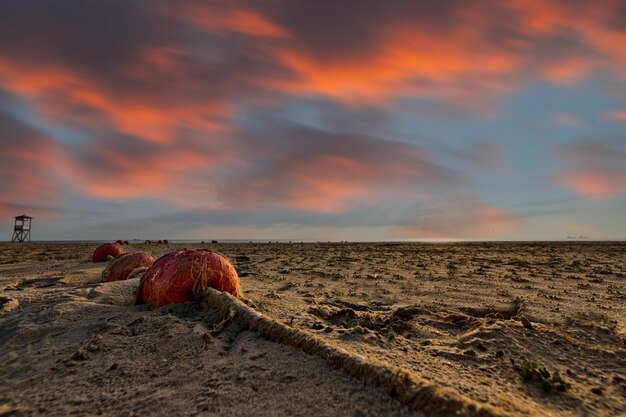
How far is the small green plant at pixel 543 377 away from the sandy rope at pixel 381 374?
117 cm

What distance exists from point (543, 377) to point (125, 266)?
8640mm

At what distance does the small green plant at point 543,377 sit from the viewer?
282cm

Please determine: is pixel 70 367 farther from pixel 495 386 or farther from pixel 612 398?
pixel 612 398

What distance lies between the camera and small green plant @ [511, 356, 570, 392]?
282cm

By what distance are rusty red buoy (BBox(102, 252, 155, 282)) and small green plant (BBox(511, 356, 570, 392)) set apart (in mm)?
8055

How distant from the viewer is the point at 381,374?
98.5 inches

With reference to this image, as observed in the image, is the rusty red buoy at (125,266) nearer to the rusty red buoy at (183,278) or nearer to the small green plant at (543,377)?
the rusty red buoy at (183,278)

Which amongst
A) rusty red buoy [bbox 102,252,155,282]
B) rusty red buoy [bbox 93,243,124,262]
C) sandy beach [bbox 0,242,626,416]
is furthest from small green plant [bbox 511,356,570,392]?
rusty red buoy [bbox 93,243,124,262]

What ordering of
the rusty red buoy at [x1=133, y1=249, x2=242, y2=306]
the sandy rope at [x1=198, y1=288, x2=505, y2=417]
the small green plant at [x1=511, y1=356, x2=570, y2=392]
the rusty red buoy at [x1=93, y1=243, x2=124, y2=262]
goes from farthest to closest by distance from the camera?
the rusty red buoy at [x1=93, y1=243, x2=124, y2=262] → the rusty red buoy at [x1=133, y1=249, x2=242, y2=306] → the small green plant at [x1=511, y1=356, x2=570, y2=392] → the sandy rope at [x1=198, y1=288, x2=505, y2=417]

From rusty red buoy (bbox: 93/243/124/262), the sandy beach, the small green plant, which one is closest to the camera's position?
the sandy beach

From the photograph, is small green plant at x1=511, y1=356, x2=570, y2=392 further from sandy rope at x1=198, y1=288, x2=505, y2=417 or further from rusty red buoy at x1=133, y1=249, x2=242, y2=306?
rusty red buoy at x1=133, y1=249, x2=242, y2=306

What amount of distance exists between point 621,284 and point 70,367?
38.7 ft

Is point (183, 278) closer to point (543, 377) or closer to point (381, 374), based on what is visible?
point (381, 374)

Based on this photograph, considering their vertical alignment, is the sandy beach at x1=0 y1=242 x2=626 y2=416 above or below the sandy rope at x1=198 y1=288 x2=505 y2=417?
below
